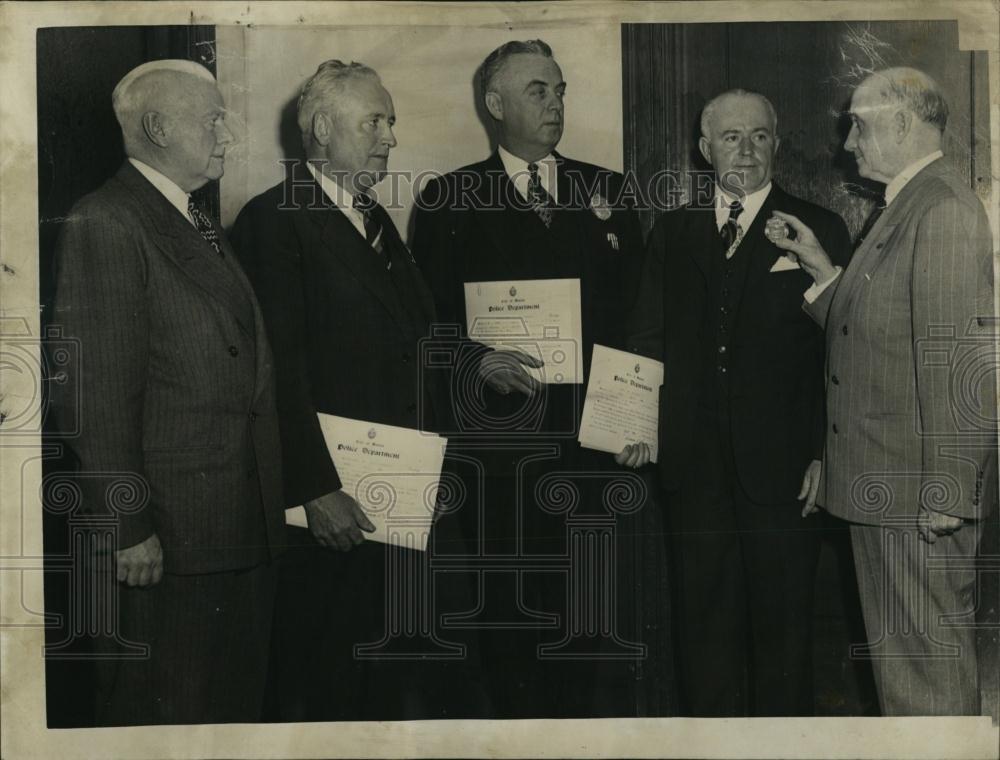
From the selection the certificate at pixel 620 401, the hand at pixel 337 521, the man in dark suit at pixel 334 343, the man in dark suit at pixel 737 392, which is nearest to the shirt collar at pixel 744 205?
the man in dark suit at pixel 737 392

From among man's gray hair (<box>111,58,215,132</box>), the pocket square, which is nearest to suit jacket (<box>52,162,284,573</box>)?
man's gray hair (<box>111,58,215,132</box>)

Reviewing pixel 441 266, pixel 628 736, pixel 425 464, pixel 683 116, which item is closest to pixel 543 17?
pixel 683 116

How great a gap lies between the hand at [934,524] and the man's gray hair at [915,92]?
42.9 inches

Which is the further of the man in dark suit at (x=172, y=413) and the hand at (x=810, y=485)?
the hand at (x=810, y=485)

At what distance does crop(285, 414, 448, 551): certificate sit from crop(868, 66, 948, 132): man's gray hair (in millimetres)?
1599

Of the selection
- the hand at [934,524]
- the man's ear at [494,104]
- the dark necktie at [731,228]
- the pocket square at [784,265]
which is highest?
the man's ear at [494,104]

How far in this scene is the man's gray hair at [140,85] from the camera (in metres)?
3.12

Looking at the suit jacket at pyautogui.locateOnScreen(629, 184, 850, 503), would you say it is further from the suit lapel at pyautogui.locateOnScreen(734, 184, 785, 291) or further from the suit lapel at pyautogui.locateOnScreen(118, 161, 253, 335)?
the suit lapel at pyautogui.locateOnScreen(118, 161, 253, 335)

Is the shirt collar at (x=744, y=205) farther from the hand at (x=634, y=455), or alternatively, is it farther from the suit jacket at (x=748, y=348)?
the hand at (x=634, y=455)

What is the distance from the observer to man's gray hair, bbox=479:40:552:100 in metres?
3.18

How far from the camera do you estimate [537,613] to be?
3195 mm

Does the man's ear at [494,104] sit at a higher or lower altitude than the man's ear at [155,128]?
higher

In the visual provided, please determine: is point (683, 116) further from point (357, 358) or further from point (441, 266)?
point (357, 358)

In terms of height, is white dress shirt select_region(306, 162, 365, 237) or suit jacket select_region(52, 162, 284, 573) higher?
white dress shirt select_region(306, 162, 365, 237)
